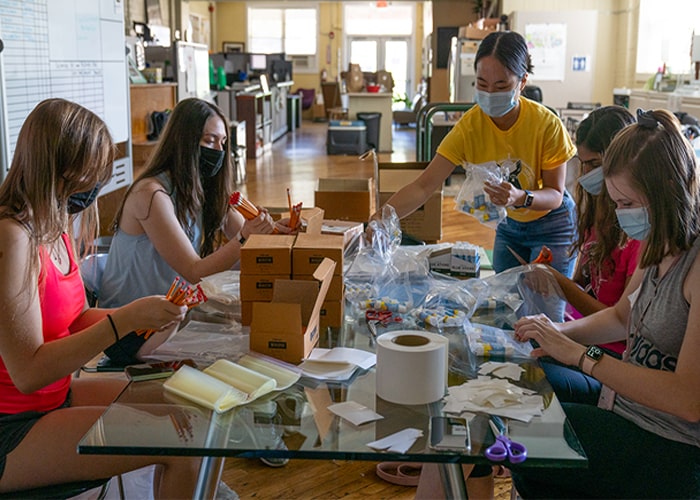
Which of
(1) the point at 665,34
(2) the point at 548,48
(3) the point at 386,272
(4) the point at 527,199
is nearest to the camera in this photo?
(3) the point at 386,272

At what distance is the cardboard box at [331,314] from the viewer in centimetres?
170

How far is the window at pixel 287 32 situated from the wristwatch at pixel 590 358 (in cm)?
1720

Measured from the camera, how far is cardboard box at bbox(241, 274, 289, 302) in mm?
1687

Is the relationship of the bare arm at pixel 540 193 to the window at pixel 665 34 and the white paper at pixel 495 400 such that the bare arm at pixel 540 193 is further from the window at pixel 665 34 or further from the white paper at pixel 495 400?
the window at pixel 665 34

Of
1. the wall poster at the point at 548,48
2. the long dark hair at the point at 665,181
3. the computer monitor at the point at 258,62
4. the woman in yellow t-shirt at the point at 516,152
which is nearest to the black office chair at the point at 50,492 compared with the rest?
the long dark hair at the point at 665,181

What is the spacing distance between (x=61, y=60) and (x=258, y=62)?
1051 centimetres

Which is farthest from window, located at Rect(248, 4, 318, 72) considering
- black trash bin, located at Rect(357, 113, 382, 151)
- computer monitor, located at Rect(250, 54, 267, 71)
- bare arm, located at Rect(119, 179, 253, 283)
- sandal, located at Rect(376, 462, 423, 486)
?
sandal, located at Rect(376, 462, 423, 486)

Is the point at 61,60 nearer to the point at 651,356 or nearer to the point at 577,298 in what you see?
the point at 577,298

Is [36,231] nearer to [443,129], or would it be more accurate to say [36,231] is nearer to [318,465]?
[318,465]

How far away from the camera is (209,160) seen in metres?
2.30

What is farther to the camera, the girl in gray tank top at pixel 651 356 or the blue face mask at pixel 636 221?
the blue face mask at pixel 636 221

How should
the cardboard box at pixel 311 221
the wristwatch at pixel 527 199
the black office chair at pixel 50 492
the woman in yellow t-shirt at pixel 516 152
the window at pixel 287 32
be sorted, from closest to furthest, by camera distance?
the black office chair at pixel 50 492 < the cardboard box at pixel 311 221 < the wristwatch at pixel 527 199 < the woman in yellow t-shirt at pixel 516 152 < the window at pixel 287 32

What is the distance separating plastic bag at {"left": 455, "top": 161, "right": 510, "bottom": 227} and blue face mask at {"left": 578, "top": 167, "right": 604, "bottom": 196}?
1.87ft

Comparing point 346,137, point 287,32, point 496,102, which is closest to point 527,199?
point 496,102
